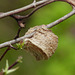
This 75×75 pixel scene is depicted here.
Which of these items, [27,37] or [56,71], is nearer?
[27,37]

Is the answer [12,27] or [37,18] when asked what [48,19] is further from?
[12,27]

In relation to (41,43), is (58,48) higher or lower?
lower

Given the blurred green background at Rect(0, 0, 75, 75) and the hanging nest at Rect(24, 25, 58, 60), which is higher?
the hanging nest at Rect(24, 25, 58, 60)

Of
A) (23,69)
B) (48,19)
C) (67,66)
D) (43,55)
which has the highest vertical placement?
(43,55)

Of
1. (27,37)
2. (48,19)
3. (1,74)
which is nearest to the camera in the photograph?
(1,74)

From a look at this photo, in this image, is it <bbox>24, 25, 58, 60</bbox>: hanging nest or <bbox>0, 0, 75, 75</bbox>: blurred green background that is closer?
<bbox>24, 25, 58, 60</bbox>: hanging nest

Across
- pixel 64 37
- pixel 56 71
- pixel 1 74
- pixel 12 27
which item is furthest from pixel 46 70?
pixel 1 74

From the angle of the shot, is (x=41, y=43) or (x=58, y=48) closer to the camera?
(x=41, y=43)

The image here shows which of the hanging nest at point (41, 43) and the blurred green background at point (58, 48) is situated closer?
the hanging nest at point (41, 43)
